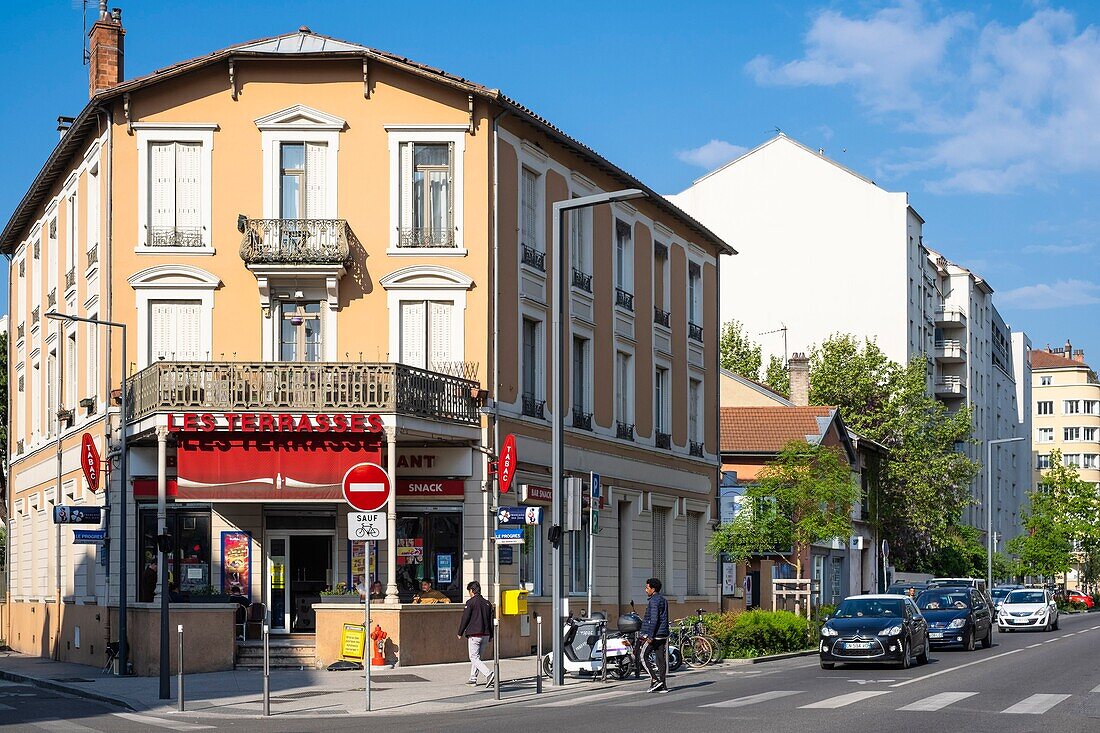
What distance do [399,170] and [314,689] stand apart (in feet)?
39.3

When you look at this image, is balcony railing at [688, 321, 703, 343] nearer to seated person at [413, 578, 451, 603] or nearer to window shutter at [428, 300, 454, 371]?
window shutter at [428, 300, 454, 371]

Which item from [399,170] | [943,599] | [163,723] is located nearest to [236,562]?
[399,170]

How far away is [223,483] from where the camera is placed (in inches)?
1139

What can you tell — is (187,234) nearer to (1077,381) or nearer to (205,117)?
(205,117)

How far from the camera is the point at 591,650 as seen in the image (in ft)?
84.8

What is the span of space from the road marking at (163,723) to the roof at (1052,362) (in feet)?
457

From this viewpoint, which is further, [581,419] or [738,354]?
[738,354]

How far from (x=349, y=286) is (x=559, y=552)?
30.6ft

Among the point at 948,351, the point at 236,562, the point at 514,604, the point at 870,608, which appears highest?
the point at 948,351

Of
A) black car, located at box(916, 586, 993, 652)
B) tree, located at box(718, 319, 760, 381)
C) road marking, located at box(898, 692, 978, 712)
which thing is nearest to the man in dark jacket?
road marking, located at box(898, 692, 978, 712)

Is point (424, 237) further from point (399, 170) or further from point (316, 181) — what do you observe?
point (316, 181)

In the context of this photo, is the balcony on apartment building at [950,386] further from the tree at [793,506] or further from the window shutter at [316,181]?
the window shutter at [316,181]

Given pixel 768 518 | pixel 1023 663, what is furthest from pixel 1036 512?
pixel 1023 663

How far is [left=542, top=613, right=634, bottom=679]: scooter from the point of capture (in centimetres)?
2536
